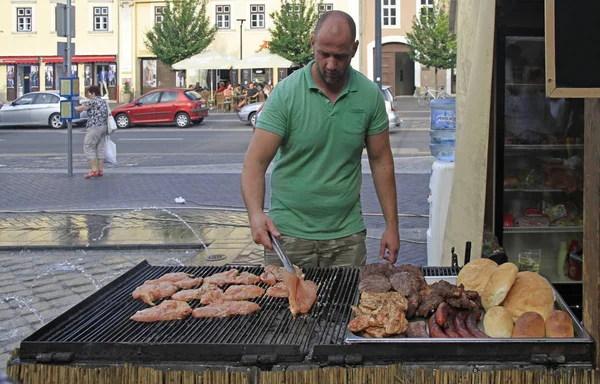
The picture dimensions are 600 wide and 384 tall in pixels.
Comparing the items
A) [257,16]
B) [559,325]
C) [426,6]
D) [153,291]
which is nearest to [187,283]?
[153,291]

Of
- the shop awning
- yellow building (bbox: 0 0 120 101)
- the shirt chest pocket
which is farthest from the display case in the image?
the shop awning

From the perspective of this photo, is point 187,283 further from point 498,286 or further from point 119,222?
point 119,222

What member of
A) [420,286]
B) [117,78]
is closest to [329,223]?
[420,286]

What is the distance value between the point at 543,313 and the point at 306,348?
0.98m

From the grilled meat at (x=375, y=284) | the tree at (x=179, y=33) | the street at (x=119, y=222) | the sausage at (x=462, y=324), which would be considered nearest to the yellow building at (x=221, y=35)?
the tree at (x=179, y=33)

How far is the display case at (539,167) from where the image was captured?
6.80 m

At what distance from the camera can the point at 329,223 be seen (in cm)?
405

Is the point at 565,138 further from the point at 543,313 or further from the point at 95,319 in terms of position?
the point at 95,319


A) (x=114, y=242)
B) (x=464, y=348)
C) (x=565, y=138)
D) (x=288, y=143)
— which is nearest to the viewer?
(x=464, y=348)

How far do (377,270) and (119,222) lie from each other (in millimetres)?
7700

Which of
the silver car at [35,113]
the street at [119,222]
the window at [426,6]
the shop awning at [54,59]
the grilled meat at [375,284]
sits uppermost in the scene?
the window at [426,6]

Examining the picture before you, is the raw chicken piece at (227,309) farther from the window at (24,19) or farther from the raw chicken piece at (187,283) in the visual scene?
the window at (24,19)

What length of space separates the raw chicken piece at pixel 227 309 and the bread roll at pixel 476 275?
3.08ft

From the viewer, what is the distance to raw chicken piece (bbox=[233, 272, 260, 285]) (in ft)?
12.3
